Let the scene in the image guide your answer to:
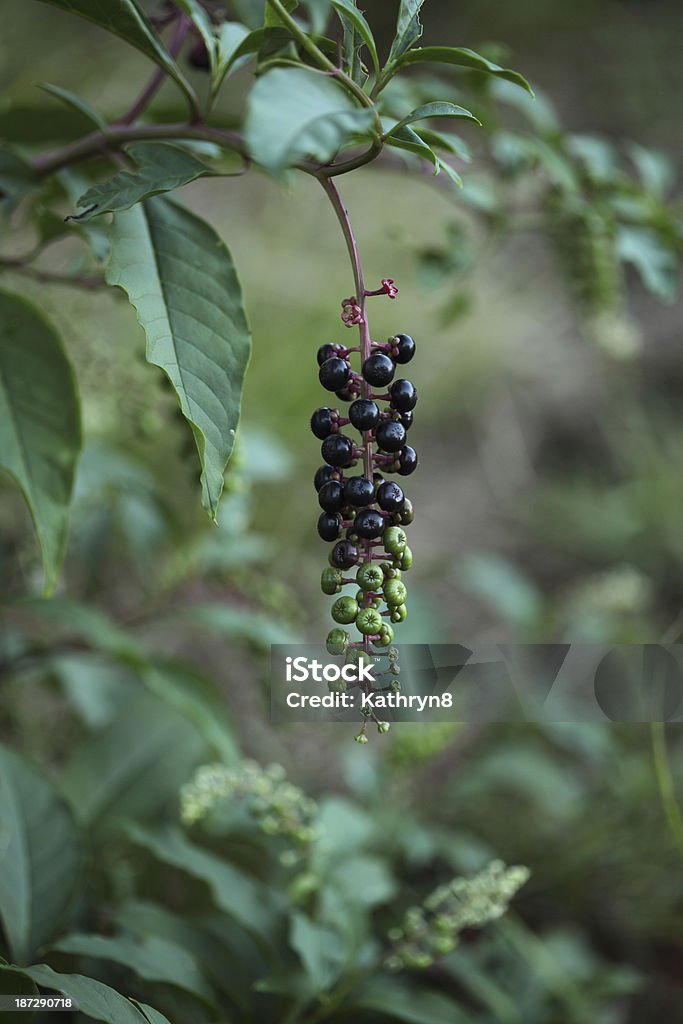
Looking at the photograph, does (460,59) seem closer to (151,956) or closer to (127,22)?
(127,22)

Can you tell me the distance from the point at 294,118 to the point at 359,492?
0.51ft

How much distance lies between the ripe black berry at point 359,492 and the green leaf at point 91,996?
0.85 ft

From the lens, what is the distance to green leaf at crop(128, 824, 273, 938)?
0.62 metres

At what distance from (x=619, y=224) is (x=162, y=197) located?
1.75ft

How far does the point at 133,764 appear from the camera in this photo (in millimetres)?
829

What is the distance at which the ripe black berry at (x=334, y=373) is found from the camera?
1.28ft

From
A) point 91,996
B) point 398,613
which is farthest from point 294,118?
point 91,996

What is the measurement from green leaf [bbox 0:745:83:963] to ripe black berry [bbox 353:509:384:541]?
330mm

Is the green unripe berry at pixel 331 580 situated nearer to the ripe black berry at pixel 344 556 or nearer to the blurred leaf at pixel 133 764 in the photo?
the ripe black berry at pixel 344 556

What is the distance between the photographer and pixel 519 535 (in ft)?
6.21

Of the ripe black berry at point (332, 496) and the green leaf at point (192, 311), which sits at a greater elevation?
the green leaf at point (192, 311)

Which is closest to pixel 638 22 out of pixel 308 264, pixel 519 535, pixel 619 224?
pixel 308 264

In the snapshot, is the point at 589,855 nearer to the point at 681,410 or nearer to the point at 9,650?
the point at 9,650

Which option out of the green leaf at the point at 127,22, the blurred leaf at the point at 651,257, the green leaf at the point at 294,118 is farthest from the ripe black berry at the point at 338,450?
the blurred leaf at the point at 651,257
